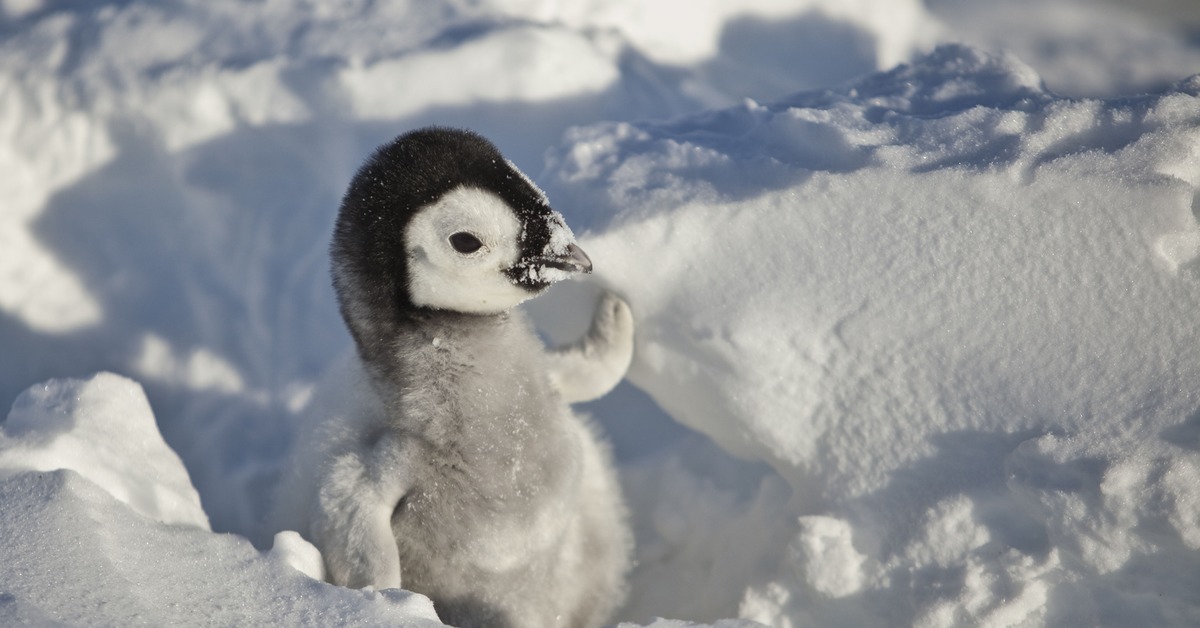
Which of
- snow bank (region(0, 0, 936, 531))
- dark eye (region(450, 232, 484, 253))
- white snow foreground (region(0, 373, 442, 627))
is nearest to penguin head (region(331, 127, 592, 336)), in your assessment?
dark eye (region(450, 232, 484, 253))

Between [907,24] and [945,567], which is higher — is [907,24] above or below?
above

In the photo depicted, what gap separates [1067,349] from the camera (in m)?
1.98

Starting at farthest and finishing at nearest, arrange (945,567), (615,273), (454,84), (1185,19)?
(1185,19), (454,84), (615,273), (945,567)

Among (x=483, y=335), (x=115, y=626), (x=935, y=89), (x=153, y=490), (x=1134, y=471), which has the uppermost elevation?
(x=935, y=89)

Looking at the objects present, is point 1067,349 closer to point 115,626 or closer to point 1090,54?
point 115,626

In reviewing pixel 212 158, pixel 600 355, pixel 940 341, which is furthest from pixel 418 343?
pixel 212 158

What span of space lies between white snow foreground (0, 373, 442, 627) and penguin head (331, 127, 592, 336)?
1.86ft

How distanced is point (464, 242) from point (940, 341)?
1058mm

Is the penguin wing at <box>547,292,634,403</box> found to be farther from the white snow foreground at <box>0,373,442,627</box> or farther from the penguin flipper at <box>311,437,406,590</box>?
the white snow foreground at <box>0,373,442,627</box>

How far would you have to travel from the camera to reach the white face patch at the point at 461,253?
1.94 m

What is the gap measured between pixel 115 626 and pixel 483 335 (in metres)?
0.92

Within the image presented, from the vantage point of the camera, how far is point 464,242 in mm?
1964

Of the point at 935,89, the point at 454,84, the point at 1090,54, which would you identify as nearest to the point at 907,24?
the point at 1090,54

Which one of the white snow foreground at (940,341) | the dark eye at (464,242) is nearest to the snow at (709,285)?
the white snow foreground at (940,341)
